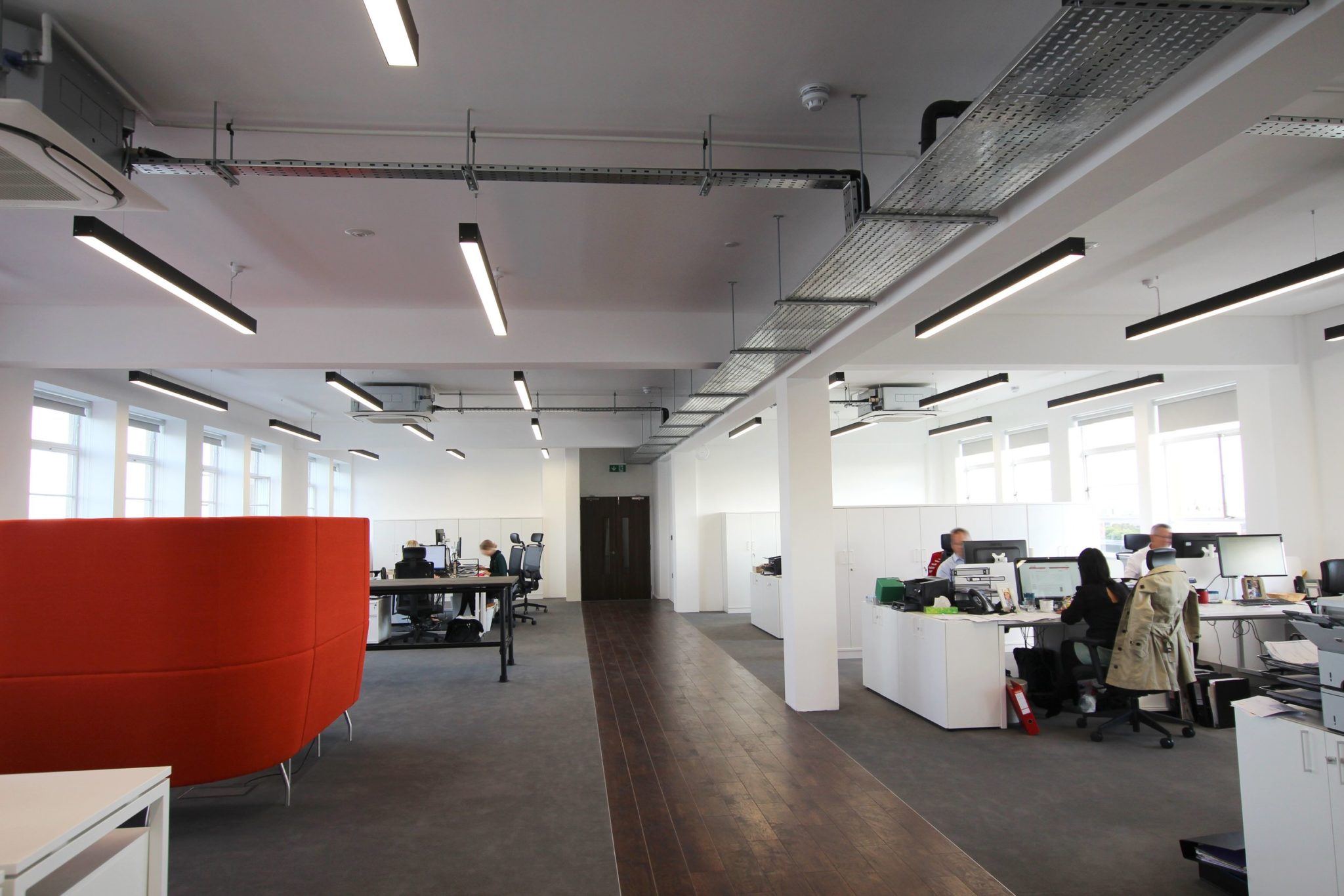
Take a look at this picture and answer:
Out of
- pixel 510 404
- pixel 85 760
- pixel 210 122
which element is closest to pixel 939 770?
pixel 85 760

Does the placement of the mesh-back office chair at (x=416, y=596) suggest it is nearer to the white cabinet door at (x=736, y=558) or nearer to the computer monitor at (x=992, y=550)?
the white cabinet door at (x=736, y=558)

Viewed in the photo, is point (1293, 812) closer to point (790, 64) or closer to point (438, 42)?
point (790, 64)

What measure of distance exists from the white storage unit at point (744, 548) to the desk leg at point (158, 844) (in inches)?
442

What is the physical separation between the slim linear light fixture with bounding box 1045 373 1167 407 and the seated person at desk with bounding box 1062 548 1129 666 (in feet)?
11.8

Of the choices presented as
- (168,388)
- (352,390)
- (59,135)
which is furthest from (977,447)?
(59,135)

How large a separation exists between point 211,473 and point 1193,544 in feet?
42.7

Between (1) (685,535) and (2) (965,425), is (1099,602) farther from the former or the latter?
A: (1) (685,535)

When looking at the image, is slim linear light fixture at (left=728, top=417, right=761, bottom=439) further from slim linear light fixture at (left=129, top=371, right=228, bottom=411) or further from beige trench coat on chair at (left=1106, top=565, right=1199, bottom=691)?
slim linear light fixture at (left=129, top=371, right=228, bottom=411)

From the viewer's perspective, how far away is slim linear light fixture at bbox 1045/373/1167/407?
8535mm

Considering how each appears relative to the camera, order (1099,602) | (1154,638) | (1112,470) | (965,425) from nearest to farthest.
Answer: (1154,638) → (1099,602) → (1112,470) → (965,425)

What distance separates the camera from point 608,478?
16.5 meters

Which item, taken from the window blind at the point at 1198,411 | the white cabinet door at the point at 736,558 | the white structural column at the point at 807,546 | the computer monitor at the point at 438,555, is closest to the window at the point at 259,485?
the computer monitor at the point at 438,555

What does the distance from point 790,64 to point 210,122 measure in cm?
272

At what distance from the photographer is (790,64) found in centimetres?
319
